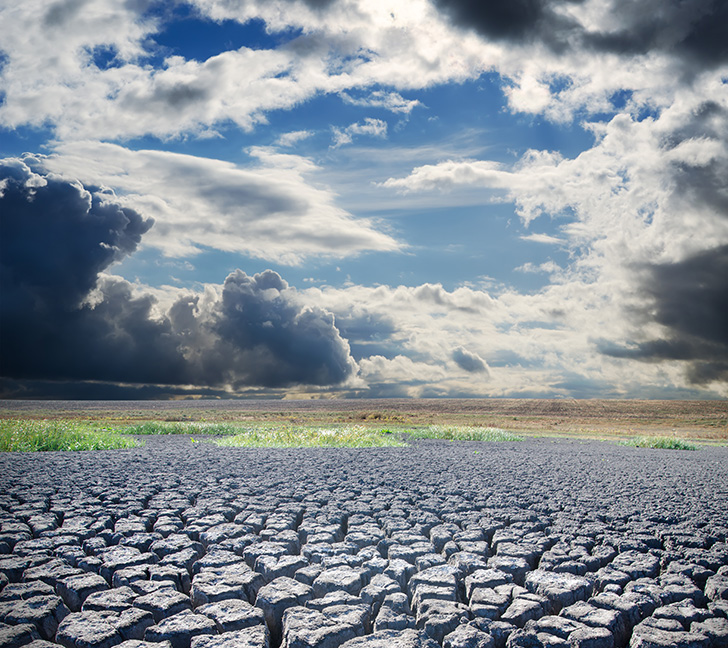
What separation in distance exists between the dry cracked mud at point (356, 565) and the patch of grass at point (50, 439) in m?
8.85

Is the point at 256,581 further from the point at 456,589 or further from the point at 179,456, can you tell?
the point at 179,456

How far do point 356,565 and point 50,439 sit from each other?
53.6 feet

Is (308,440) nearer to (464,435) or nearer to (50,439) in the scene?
(50,439)

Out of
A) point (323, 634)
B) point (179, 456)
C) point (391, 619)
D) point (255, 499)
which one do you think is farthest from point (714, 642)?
point (179, 456)

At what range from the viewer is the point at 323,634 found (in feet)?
10.5

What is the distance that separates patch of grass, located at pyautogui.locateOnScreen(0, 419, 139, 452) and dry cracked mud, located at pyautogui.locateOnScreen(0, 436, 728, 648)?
8.85 m

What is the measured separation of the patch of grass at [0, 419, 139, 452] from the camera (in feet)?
54.0

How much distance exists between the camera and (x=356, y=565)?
14.7 ft

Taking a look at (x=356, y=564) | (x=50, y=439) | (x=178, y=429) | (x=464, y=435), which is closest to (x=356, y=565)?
(x=356, y=564)

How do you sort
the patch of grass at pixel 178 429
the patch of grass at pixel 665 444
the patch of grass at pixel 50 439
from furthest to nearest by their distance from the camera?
1. the patch of grass at pixel 178 429
2. the patch of grass at pixel 665 444
3. the patch of grass at pixel 50 439

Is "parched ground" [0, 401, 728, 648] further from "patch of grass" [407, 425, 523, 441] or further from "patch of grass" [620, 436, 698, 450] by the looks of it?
"patch of grass" [620, 436, 698, 450]

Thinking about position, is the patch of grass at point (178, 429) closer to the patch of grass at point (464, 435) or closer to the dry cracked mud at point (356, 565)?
the patch of grass at point (464, 435)

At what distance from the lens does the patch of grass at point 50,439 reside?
54.0ft

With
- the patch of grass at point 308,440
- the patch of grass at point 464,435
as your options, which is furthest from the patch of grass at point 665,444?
the patch of grass at point 308,440
